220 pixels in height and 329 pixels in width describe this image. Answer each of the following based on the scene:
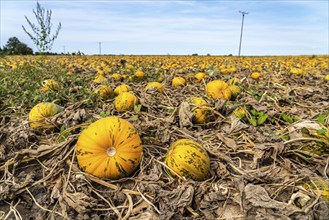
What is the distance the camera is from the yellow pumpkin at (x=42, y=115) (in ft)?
13.9

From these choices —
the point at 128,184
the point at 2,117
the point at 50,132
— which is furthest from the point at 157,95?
the point at 128,184

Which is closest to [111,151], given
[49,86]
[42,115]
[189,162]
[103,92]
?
[189,162]

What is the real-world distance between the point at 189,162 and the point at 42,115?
2.53 meters

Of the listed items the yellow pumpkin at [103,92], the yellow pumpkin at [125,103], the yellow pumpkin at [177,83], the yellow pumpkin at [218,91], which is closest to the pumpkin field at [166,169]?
the yellow pumpkin at [125,103]

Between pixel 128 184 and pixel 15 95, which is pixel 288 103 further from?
pixel 15 95

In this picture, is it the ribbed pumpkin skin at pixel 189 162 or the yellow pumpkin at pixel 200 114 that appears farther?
the yellow pumpkin at pixel 200 114

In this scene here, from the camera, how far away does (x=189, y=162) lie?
2.88 meters

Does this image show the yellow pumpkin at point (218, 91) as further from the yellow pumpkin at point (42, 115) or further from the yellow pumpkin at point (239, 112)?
the yellow pumpkin at point (42, 115)

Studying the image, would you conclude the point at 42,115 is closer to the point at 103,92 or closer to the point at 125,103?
the point at 125,103

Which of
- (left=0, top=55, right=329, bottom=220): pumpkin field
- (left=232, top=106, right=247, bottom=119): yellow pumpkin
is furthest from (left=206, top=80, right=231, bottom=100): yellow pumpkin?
(left=0, top=55, right=329, bottom=220): pumpkin field

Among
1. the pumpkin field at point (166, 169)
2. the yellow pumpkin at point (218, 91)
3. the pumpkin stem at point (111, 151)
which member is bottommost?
the pumpkin field at point (166, 169)

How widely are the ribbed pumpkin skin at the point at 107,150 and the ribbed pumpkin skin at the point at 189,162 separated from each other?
0.38 metres

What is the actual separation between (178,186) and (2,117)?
3666 millimetres

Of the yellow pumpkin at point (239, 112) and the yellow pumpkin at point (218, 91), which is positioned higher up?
the yellow pumpkin at point (218, 91)
